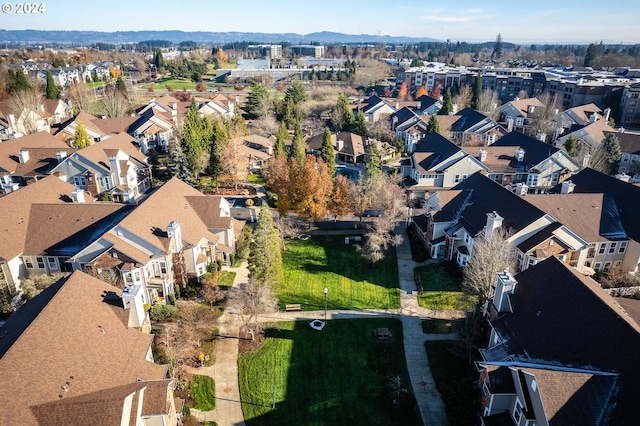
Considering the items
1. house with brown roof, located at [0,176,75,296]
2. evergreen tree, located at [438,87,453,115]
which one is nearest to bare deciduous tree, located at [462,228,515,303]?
house with brown roof, located at [0,176,75,296]

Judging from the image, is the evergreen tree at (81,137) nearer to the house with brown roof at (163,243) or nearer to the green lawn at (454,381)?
the house with brown roof at (163,243)

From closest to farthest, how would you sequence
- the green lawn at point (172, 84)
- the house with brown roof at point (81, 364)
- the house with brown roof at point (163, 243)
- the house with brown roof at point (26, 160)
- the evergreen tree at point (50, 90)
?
the house with brown roof at point (81, 364) → the house with brown roof at point (163, 243) → the house with brown roof at point (26, 160) → the evergreen tree at point (50, 90) → the green lawn at point (172, 84)

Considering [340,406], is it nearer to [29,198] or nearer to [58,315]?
[58,315]

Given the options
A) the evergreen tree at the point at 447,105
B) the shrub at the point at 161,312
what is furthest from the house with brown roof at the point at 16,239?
the evergreen tree at the point at 447,105

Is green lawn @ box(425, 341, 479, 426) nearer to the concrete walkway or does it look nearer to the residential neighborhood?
the residential neighborhood

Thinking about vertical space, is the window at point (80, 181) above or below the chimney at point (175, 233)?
below

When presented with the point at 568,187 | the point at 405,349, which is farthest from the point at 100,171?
the point at 568,187

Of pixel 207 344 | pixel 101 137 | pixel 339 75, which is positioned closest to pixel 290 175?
pixel 207 344
